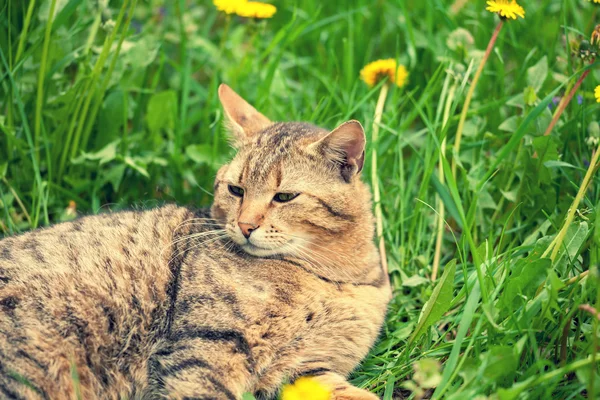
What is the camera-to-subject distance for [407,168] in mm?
4047

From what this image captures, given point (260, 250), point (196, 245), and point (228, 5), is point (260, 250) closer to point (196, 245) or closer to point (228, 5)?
point (196, 245)

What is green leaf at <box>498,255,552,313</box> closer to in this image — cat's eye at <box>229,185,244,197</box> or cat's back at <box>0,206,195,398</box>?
cat's eye at <box>229,185,244,197</box>

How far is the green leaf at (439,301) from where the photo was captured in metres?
2.72

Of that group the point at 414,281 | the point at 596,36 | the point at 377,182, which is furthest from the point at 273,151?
the point at 596,36

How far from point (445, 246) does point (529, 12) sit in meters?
1.74

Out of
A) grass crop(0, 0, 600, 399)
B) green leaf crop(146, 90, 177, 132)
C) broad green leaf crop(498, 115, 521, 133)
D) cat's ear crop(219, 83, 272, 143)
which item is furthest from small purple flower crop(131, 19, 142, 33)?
broad green leaf crop(498, 115, 521, 133)

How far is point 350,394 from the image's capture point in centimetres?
271

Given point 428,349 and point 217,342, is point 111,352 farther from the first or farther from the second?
point 428,349

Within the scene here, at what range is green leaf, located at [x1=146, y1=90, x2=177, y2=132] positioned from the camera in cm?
398

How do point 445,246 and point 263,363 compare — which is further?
point 445,246

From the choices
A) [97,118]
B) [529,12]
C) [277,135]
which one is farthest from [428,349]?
[529,12]

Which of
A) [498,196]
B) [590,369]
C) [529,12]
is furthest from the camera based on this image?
[529,12]

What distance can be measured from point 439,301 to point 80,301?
1459 mm

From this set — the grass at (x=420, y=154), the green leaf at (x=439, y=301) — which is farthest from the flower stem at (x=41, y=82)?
the green leaf at (x=439, y=301)
